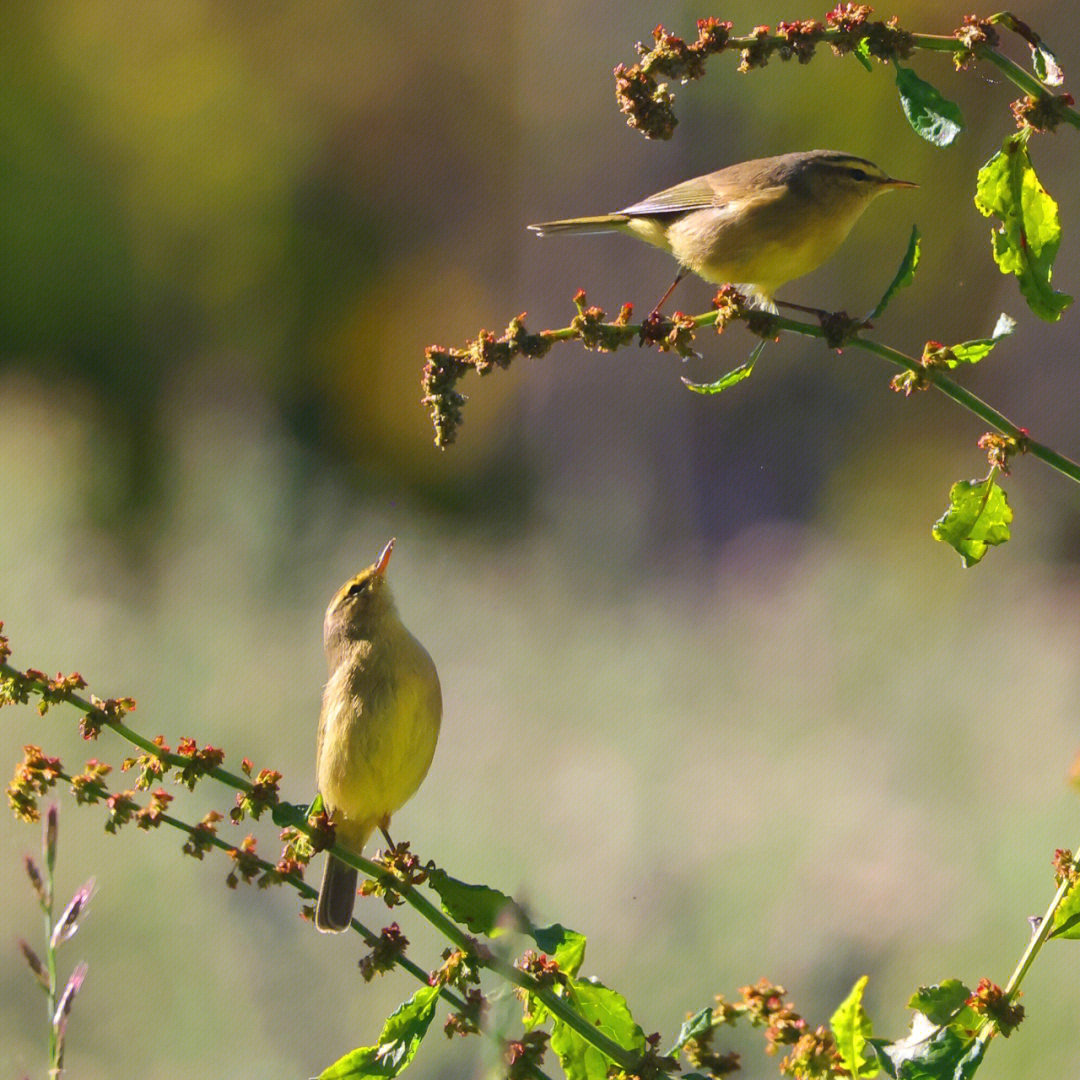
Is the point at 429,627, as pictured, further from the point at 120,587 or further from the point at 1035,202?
the point at 1035,202

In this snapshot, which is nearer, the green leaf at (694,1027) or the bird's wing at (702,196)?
the green leaf at (694,1027)

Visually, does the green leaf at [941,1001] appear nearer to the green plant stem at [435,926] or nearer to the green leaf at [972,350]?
the green plant stem at [435,926]

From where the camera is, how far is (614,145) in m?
8.05

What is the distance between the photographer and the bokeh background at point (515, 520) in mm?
4488

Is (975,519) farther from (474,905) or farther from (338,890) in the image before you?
(338,890)

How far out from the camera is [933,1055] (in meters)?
1.50

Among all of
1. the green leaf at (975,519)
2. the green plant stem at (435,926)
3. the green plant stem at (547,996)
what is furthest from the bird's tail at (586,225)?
the green plant stem at (547,996)

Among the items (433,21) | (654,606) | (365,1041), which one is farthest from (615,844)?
(433,21)

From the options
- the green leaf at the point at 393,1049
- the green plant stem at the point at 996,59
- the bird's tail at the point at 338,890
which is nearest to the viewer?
the green plant stem at the point at 996,59

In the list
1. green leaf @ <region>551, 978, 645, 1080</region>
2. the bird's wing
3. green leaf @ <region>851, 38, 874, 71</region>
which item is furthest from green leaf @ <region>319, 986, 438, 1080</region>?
the bird's wing

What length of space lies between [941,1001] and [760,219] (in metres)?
1.69

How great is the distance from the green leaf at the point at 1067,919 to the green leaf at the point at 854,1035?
0.21 m

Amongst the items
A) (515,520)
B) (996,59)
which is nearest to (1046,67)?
(996,59)

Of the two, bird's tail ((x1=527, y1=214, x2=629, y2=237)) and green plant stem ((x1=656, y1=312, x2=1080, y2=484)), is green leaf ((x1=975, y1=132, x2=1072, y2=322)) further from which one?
bird's tail ((x1=527, y1=214, x2=629, y2=237))
